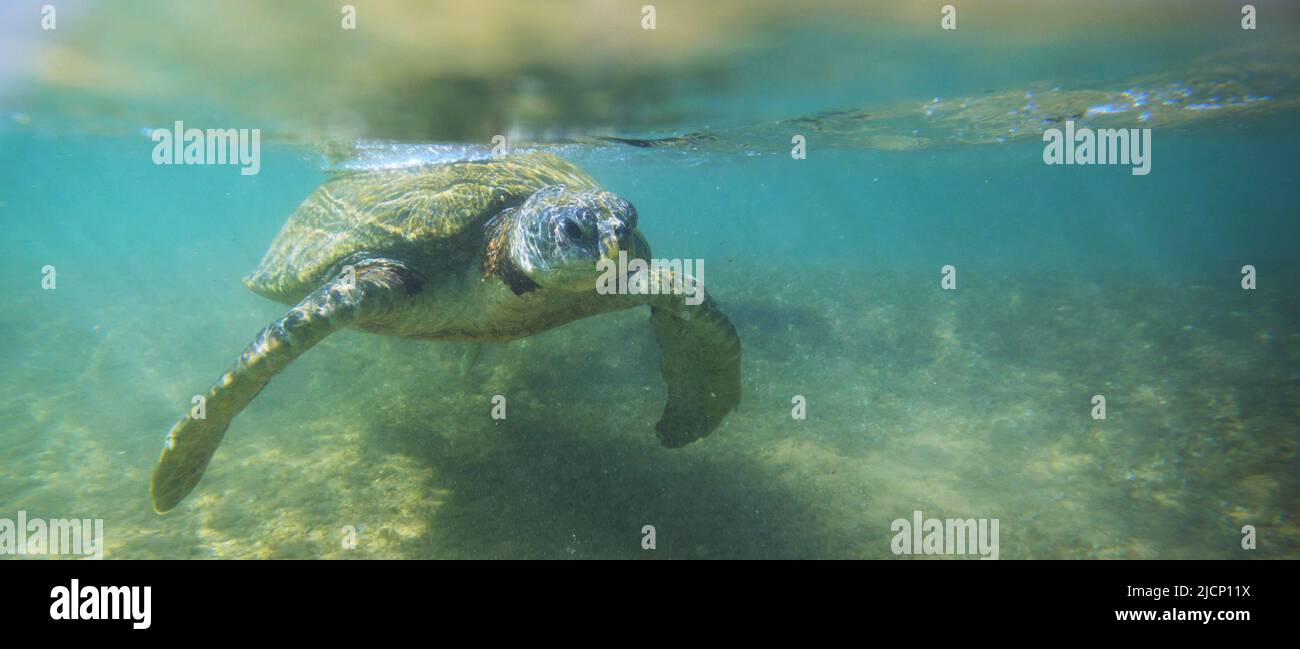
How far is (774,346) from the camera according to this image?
1245 cm

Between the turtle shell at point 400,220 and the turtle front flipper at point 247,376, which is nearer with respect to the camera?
the turtle front flipper at point 247,376

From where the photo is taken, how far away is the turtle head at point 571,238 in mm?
4711

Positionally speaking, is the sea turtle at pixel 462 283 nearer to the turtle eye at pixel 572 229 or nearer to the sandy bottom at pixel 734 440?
the turtle eye at pixel 572 229

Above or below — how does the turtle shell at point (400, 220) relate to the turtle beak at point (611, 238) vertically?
above

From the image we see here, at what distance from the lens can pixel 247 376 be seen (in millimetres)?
4895

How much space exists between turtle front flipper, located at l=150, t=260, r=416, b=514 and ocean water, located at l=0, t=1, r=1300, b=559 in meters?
0.82

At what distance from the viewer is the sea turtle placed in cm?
491

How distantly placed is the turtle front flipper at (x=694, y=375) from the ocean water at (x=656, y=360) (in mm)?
556

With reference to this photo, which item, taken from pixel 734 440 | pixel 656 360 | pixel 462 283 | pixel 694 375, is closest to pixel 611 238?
pixel 462 283

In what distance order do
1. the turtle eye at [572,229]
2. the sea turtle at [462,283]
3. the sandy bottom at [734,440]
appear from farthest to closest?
the sandy bottom at [734,440] < the sea turtle at [462,283] < the turtle eye at [572,229]

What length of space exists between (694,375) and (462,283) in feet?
9.80

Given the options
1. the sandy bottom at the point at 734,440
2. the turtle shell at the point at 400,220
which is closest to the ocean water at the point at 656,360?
the sandy bottom at the point at 734,440

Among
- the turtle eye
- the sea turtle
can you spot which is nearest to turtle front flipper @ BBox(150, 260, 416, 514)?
the sea turtle

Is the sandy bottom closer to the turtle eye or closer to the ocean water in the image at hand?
the ocean water
